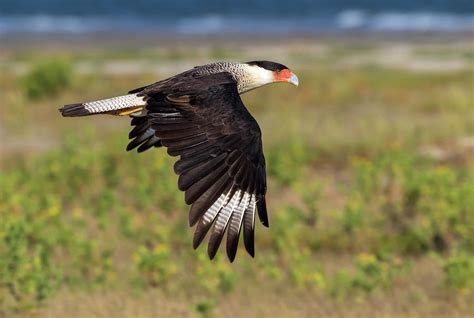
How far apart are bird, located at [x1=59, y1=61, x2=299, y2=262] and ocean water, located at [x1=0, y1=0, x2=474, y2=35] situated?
36654 millimetres

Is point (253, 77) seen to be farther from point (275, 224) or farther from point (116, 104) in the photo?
point (275, 224)

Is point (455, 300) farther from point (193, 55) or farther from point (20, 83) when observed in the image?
point (193, 55)

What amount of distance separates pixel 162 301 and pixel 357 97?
1151cm

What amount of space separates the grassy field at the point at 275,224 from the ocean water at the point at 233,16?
28214 mm

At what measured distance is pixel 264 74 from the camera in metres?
7.07

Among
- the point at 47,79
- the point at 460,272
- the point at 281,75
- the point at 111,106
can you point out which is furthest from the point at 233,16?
the point at 111,106

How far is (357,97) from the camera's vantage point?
60.3 feet

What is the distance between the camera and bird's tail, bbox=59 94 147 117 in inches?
251

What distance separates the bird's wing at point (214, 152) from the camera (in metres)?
5.59

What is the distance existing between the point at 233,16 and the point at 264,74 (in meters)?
43.3

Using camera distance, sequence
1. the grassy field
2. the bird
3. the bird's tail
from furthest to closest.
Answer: the grassy field → the bird's tail → the bird

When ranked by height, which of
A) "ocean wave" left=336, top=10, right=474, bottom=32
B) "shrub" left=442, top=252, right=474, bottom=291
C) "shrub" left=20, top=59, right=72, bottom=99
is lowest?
"ocean wave" left=336, top=10, right=474, bottom=32

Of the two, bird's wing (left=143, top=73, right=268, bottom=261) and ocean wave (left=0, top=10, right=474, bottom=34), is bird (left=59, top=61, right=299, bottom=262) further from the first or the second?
ocean wave (left=0, top=10, right=474, bottom=34)

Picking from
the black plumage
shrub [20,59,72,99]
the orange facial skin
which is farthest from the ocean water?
the black plumage
